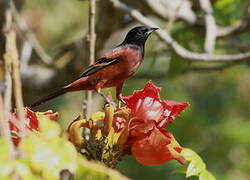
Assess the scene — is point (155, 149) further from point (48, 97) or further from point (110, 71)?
point (110, 71)

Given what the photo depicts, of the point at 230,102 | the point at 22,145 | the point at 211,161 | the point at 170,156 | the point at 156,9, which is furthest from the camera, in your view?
the point at 230,102

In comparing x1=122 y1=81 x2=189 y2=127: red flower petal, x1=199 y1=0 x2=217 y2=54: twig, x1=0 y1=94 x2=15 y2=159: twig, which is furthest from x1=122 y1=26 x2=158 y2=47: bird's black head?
x1=0 y1=94 x2=15 y2=159: twig

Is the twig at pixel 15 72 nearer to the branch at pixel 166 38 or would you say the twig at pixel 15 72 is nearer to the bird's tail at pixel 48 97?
the bird's tail at pixel 48 97

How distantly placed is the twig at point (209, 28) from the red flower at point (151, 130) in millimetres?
2229

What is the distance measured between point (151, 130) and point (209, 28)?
2.61m

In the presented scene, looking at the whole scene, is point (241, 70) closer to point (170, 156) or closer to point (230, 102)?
point (230, 102)

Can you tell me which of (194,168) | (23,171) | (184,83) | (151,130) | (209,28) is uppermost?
(23,171)

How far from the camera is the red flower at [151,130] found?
2.30 m

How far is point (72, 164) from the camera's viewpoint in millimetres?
1606

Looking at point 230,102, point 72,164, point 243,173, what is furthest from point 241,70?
point 72,164

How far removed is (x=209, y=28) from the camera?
4.81 m

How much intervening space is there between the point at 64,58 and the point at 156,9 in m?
0.76

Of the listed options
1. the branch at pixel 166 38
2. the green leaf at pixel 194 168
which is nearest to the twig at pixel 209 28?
the branch at pixel 166 38

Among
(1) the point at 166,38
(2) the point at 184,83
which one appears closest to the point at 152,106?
(1) the point at 166,38
